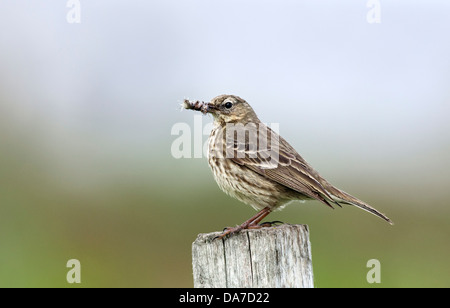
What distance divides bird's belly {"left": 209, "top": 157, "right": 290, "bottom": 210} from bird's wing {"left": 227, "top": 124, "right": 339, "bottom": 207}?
0.24 feet

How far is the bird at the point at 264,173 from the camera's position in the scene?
8500 mm

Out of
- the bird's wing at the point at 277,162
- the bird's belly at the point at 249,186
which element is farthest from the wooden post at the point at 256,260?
Answer: the bird's belly at the point at 249,186

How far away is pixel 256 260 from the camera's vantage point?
657cm

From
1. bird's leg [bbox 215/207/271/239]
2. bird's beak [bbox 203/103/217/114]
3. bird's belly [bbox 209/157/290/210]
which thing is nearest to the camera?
bird's leg [bbox 215/207/271/239]

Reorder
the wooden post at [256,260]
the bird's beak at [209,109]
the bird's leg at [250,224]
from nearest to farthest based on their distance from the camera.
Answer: the wooden post at [256,260], the bird's leg at [250,224], the bird's beak at [209,109]

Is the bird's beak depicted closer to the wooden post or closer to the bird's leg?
the bird's leg

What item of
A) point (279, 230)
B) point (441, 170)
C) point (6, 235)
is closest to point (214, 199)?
point (6, 235)

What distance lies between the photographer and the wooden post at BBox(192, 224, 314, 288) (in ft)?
21.3

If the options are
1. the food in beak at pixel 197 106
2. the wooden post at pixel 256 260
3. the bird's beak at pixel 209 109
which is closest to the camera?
the wooden post at pixel 256 260

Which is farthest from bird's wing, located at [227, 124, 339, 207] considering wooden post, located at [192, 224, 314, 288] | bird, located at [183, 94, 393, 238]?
wooden post, located at [192, 224, 314, 288]

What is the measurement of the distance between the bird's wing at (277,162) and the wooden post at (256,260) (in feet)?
5.21

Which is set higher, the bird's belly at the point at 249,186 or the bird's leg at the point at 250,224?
the bird's belly at the point at 249,186

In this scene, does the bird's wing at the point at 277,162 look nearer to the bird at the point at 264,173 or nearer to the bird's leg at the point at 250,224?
the bird at the point at 264,173

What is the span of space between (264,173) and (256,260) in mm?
2219
